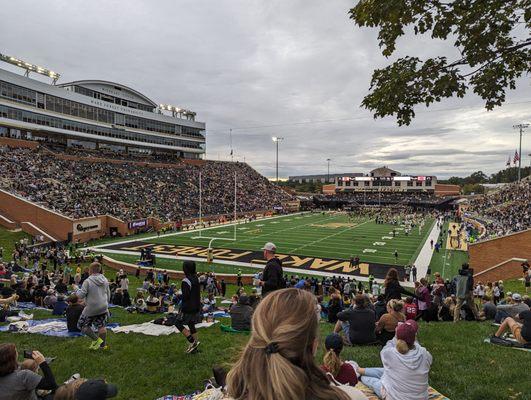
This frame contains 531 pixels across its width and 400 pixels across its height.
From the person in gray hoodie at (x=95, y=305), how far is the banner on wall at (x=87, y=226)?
31.0 metres

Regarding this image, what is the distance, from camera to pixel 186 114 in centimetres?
9050

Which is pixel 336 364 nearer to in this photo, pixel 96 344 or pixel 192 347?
pixel 192 347

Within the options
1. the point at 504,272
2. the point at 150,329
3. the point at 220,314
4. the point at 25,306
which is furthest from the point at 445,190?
the point at 150,329

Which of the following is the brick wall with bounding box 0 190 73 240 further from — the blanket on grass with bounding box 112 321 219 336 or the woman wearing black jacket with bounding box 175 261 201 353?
the woman wearing black jacket with bounding box 175 261 201 353

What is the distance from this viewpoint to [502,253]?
84.6 feet

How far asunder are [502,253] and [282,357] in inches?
1161

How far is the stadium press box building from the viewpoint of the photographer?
163 ft

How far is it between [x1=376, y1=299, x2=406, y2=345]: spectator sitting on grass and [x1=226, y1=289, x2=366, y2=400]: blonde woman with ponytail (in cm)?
583

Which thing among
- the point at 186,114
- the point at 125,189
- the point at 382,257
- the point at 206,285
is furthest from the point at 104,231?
the point at 186,114

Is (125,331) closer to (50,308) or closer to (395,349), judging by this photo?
(50,308)

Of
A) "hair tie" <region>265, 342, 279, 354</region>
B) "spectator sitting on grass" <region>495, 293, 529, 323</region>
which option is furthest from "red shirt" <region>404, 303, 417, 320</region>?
"hair tie" <region>265, 342, 279, 354</region>

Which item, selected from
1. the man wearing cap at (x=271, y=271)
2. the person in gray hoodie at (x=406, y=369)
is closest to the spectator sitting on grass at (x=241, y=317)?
the man wearing cap at (x=271, y=271)

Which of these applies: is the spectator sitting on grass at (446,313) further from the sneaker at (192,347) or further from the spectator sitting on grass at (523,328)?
the sneaker at (192,347)

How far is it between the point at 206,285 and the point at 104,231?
24.2 metres
